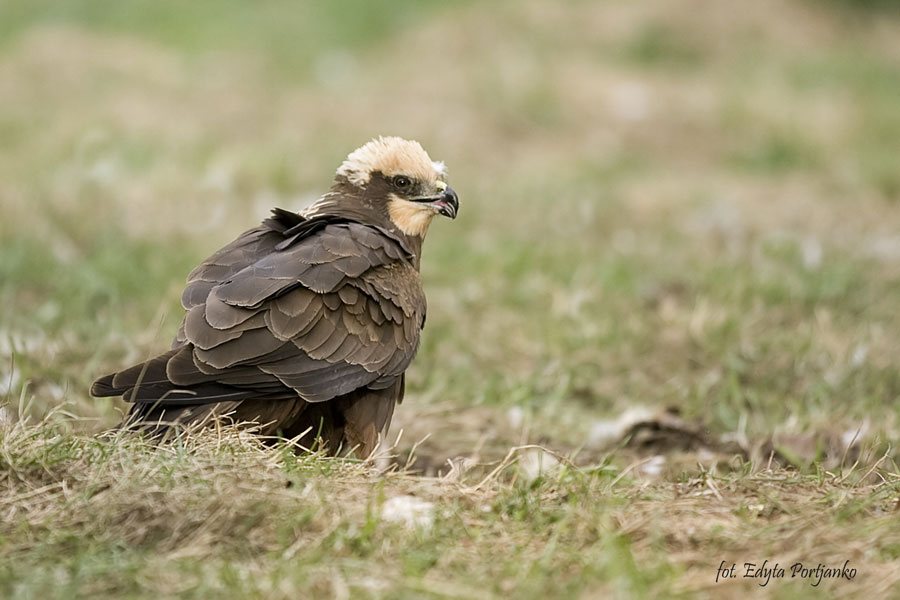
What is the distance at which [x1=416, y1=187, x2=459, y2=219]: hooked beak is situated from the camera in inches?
193

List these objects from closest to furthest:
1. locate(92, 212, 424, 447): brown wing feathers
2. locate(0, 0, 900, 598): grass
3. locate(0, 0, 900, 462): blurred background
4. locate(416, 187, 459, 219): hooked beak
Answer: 1. locate(0, 0, 900, 598): grass
2. locate(92, 212, 424, 447): brown wing feathers
3. locate(416, 187, 459, 219): hooked beak
4. locate(0, 0, 900, 462): blurred background

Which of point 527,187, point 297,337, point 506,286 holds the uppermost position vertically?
point 297,337

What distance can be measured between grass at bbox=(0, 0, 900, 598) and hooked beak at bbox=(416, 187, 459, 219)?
1.03m

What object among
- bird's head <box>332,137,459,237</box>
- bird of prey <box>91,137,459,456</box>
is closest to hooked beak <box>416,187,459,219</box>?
bird's head <box>332,137,459,237</box>

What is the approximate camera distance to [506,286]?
7.50m

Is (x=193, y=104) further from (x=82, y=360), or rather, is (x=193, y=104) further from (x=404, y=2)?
(x=82, y=360)

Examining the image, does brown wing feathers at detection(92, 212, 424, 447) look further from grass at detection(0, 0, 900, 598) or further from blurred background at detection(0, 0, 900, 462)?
blurred background at detection(0, 0, 900, 462)

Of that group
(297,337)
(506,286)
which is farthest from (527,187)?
(297,337)

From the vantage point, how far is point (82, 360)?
18.5ft

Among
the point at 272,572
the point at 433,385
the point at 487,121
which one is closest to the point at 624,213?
the point at 487,121

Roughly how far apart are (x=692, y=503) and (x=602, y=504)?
0.29 m

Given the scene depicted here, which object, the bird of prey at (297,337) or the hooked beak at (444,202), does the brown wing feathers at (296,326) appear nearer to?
the bird of prey at (297,337)

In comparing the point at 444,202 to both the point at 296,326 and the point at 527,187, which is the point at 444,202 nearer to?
the point at 296,326

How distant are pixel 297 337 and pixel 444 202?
1.10 m
